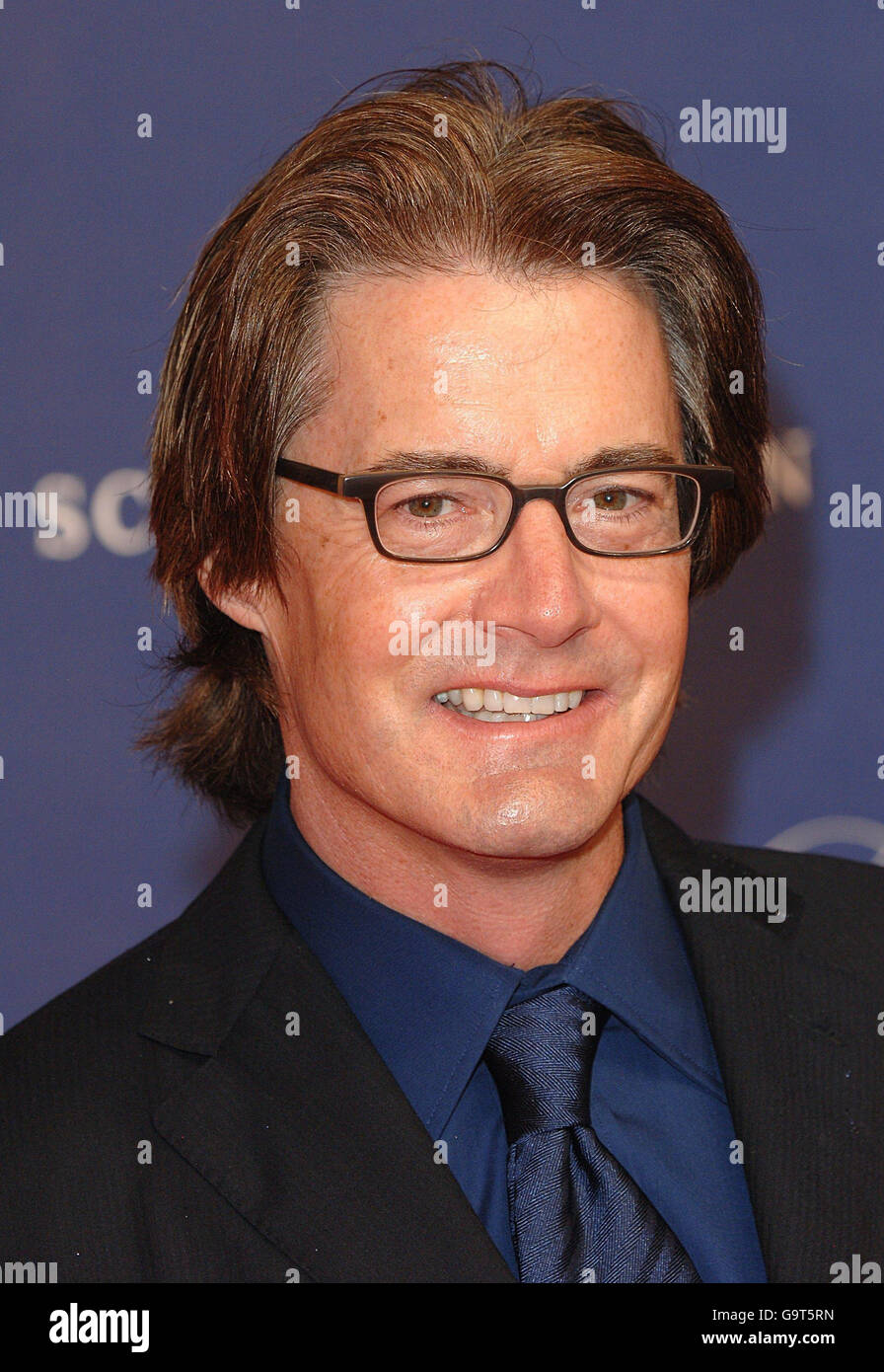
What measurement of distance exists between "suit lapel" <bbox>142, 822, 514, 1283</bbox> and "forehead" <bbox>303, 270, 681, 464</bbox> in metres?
0.67

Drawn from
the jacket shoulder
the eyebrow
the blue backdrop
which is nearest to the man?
the eyebrow

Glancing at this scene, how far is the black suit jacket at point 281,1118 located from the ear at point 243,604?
296 millimetres

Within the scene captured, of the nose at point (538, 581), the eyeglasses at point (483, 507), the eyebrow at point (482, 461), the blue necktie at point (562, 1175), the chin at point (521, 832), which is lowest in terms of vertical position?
the blue necktie at point (562, 1175)

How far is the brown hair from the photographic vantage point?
78.9 inches

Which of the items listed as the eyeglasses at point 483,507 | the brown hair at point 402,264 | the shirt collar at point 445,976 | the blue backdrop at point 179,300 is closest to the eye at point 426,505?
the eyeglasses at point 483,507

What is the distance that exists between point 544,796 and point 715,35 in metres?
1.71

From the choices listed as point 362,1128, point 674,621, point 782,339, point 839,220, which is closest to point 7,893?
point 362,1128

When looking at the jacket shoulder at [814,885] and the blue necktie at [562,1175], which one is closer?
the blue necktie at [562,1175]

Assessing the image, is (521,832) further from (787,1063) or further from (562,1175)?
(787,1063)

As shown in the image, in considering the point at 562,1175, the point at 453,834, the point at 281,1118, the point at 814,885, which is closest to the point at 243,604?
the point at 453,834

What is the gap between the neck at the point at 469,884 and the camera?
2035 mm

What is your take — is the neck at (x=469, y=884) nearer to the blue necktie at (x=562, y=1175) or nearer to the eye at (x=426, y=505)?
the blue necktie at (x=562, y=1175)

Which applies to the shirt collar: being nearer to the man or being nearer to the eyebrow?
the man

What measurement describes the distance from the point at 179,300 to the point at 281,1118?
159cm
